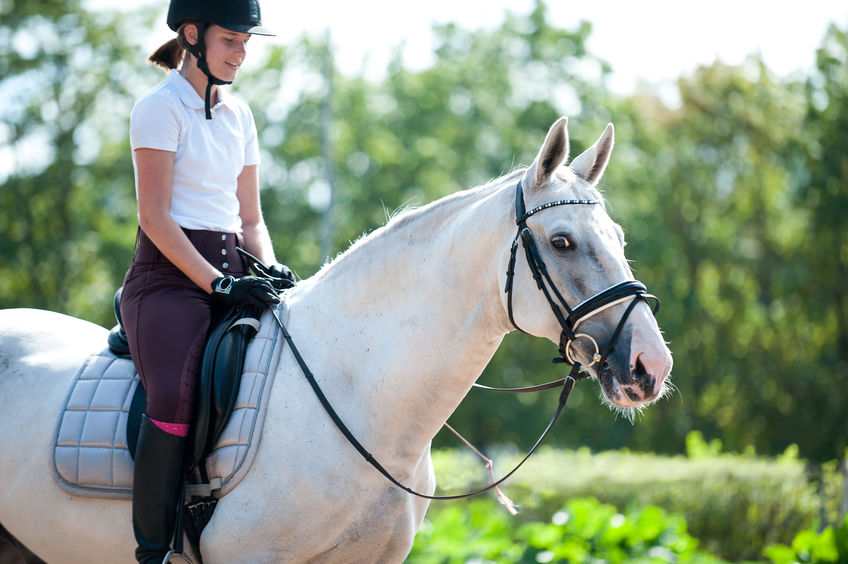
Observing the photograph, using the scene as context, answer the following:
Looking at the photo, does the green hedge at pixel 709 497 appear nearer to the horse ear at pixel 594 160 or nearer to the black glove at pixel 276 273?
the black glove at pixel 276 273

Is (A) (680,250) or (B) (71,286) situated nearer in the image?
(B) (71,286)

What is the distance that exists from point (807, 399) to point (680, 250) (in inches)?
279

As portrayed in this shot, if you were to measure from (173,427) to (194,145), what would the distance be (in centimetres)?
126

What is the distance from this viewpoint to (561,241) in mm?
3271

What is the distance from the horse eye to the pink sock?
5.51 feet

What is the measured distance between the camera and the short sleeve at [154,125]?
360 cm

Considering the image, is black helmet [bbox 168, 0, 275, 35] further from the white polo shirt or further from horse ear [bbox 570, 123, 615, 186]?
horse ear [bbox 570, 123, 615, 186]

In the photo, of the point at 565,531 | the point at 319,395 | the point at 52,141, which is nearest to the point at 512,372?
the point at 52,141

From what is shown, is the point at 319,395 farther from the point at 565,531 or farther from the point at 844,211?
the point at 844,211

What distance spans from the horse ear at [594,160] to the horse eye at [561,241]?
444 millimetres

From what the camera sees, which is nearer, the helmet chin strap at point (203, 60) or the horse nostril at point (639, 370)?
the horse nostril at point (639, 370)

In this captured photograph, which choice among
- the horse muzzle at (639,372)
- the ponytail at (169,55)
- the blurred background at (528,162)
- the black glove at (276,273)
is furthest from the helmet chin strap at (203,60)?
the blurred background at (528,162)

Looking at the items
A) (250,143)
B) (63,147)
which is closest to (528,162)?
(63,147)

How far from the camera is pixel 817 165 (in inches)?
829
